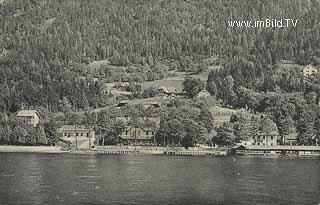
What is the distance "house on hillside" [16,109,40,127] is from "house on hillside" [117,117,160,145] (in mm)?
8877

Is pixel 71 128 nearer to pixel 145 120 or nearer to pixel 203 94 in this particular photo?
pixel 145 120

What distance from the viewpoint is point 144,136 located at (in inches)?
2552

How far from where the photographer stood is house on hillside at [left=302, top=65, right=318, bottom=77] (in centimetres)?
7550

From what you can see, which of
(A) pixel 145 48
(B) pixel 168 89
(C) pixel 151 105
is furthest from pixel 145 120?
(A) pixel 145 48

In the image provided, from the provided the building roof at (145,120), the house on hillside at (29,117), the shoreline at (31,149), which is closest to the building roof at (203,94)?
the building roof at (145,120)

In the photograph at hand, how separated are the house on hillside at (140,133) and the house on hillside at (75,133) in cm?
298

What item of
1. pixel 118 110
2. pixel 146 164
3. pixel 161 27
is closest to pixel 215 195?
pixel 146 164

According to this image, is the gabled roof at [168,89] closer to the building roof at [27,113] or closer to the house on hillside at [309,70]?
the house on hillside at [309,70]

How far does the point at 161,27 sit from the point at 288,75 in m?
19.4

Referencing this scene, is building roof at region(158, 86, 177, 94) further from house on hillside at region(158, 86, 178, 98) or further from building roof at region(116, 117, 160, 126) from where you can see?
building roof at region(116, 117, 160, 126)

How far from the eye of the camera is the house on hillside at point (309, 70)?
2972 inches

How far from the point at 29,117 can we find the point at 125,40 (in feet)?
74.2

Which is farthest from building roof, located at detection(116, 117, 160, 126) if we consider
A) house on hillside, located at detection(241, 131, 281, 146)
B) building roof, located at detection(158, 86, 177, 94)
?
building roof, located at detection(158, 86, 177, 94)

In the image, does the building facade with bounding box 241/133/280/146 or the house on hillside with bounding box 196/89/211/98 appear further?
the house on hillside with bounding box 196/89/211/98
